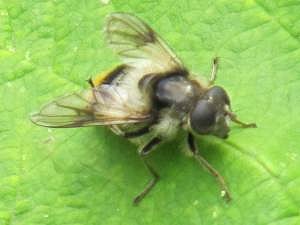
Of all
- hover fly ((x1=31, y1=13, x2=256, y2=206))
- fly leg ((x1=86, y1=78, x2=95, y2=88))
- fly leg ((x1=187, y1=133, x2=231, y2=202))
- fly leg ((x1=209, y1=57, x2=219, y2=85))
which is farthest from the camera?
fly leg ((x1=86, y1=78, x2=95, y2=88))

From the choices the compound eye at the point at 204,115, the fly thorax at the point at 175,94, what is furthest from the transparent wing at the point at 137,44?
the compound eye at the point at 204,115

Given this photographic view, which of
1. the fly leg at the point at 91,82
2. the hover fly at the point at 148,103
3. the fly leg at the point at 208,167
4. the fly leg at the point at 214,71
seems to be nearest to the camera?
the fly leg at the point at 208,167

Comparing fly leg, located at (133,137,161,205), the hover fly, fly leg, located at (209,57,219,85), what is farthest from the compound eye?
fly leg, located at (133,137,161,205)

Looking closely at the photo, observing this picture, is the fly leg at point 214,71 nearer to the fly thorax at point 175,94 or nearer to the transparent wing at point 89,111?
the fly thorax at point 175,94

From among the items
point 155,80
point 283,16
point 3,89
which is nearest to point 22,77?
point 3,89

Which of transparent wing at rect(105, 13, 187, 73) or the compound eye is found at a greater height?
transparent wing at rect(105, 13, 187, 73)

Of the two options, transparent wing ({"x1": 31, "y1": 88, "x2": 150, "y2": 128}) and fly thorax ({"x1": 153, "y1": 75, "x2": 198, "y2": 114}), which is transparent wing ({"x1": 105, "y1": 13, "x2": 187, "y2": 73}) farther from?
transparent wing ({"x1": 31, "y1": 88, "x2": 150, "y2": 128})
